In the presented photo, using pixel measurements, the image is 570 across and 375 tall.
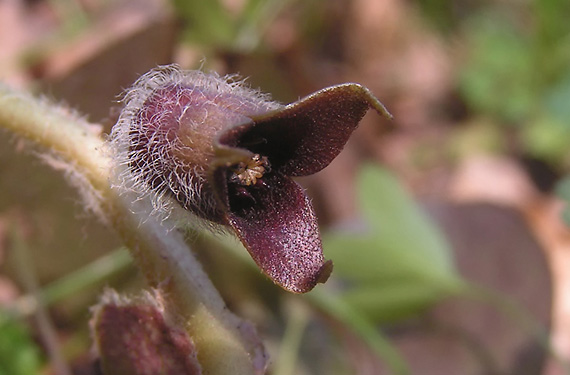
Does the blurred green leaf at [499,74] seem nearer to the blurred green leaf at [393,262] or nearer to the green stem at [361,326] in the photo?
the blurred green leaf at [393,262]

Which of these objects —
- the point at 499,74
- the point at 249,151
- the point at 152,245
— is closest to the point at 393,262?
the point at 152,245

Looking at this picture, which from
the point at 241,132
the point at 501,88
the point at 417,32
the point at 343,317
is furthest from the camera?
the point at 417,32

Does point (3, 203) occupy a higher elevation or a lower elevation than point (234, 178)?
higher

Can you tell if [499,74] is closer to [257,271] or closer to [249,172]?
[257,271]

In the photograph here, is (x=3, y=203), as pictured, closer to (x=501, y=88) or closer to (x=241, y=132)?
(x=241, y=132)

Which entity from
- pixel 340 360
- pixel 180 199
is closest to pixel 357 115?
pixel 180 199

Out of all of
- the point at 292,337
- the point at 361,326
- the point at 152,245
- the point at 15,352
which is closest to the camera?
the point at 152,245

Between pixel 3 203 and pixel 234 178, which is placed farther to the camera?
pixel 3 203
